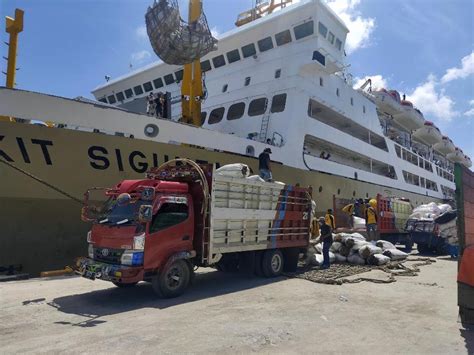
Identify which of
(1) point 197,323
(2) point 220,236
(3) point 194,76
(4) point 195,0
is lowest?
(1) point 197,323

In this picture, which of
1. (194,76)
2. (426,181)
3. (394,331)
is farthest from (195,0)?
(426,181)

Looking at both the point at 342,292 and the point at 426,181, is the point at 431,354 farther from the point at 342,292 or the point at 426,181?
the point at 426,181

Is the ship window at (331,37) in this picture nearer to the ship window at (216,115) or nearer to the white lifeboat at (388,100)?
the ship window at (216,115)

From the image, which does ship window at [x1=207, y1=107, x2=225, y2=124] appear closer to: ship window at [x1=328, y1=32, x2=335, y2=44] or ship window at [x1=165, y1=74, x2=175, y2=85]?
ship window at [x1=165, y1=74, x2=175, y2=85]

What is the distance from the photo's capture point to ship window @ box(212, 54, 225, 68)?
64.5 feet

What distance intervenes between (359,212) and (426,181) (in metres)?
19.9

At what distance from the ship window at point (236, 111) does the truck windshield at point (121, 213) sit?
11.9m

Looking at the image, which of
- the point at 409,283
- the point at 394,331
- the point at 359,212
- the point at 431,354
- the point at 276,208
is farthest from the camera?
the point at 359,212

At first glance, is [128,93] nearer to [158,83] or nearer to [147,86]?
[147,86]

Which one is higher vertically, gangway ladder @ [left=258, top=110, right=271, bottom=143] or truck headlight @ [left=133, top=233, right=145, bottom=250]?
gangway ladder @ [left=258, top=110, right=271, bottom=143]

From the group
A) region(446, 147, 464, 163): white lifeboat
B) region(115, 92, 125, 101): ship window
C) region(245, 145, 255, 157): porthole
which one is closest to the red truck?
region(245, 145, 255, 157): porthole

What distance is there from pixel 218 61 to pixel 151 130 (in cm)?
976

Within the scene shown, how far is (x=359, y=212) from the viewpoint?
17.6 metres

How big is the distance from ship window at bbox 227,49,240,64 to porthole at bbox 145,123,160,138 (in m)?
9.24
